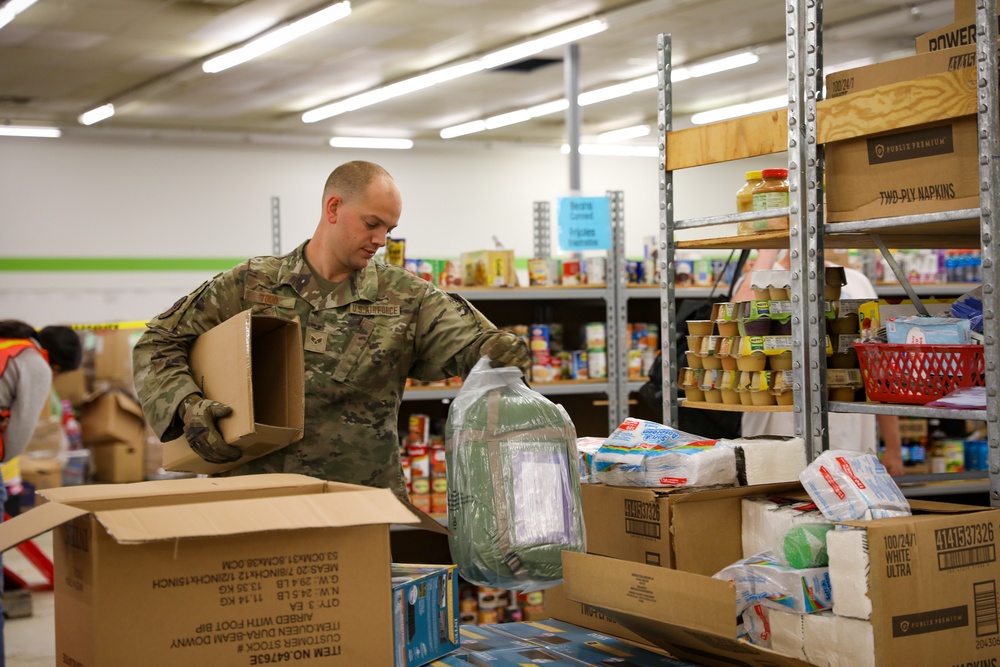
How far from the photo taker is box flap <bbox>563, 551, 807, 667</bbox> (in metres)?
1.84

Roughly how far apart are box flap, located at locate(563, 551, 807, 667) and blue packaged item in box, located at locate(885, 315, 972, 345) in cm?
83

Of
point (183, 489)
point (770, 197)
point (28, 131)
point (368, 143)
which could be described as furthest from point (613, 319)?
point (28, 131)

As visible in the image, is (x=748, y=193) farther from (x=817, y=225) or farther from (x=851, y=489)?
(x=851, y=489)

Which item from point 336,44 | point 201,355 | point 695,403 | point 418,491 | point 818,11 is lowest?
point 418,491

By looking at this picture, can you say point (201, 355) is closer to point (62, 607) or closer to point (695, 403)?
point (62, 607)

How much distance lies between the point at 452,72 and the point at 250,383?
9.44 meters

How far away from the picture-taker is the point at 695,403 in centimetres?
299

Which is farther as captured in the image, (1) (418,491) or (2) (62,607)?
(1) (418,491)

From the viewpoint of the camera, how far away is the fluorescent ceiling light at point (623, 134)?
1523 cm

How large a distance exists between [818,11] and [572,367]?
10.7 feet

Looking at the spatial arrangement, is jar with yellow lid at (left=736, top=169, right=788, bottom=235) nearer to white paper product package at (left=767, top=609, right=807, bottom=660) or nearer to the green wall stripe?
white paper product package at (left=767, top=609, right=807, bottom=660)

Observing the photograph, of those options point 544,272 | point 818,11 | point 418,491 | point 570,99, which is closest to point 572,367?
point 544,272

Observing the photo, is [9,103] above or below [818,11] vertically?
above

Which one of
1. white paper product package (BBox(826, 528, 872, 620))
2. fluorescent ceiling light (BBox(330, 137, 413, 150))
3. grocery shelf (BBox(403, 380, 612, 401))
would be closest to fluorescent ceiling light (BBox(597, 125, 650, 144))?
fluorescent ceiling light (BBox(330, 137, 413, 150))
